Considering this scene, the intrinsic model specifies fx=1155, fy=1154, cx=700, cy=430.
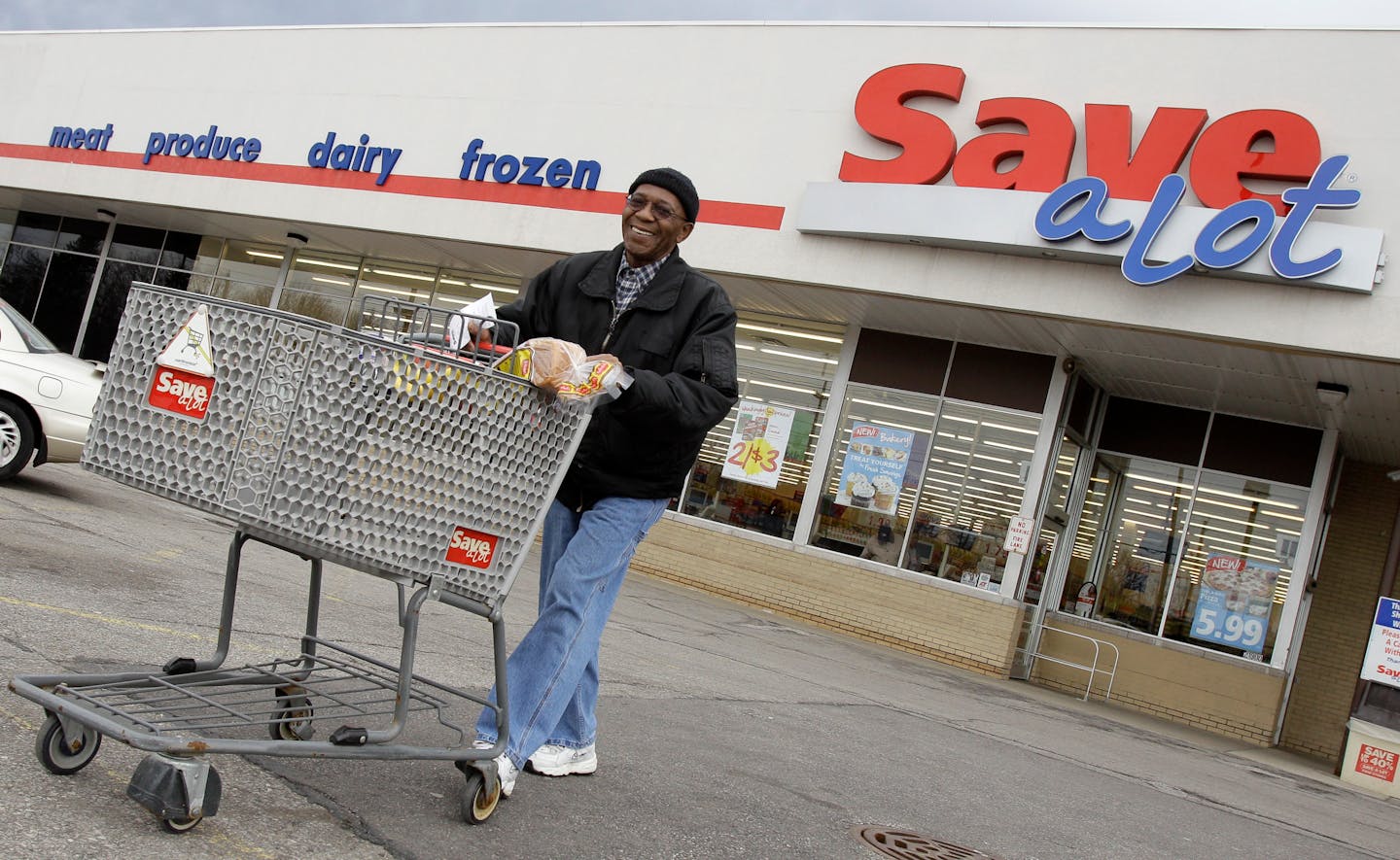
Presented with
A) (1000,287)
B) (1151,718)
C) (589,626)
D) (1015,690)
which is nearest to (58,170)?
(1000,287)

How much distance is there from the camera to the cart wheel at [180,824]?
267cm

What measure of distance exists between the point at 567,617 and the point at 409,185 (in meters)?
15.3

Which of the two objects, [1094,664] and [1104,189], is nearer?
[1104,189]

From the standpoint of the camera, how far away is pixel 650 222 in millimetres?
3719

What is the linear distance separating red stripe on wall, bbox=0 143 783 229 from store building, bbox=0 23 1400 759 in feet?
0.19

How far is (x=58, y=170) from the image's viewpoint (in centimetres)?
A: 2238

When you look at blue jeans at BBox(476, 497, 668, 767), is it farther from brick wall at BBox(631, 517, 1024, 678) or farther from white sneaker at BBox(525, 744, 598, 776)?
brick wall at BBox(631, 517, 1024, 678)

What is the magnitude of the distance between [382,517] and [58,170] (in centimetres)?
2327

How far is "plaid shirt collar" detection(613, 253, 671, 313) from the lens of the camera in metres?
3.80

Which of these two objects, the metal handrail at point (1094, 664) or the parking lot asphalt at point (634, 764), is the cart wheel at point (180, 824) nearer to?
the parking lot asphalt at point (634, 764)

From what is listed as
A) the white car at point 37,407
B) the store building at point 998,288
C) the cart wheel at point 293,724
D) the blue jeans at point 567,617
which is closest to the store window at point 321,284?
the store building at point 998,288

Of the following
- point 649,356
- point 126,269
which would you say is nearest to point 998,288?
point 649,356

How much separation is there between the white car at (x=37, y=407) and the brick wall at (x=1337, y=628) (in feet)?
47.6

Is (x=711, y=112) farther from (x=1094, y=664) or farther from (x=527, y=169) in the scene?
(x=1094, y=664)
